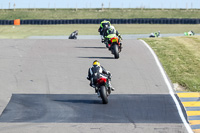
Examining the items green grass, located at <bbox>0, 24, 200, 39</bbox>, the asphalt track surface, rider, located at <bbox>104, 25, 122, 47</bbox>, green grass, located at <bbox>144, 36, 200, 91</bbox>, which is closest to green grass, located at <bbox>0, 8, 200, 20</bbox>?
green grass, located at <bbox>0, 24, 200, 39</bbox>

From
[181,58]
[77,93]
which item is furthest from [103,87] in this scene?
[181,58]

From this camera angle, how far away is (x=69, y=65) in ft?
75.8

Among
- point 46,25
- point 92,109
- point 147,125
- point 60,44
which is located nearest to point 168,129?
point 147,125

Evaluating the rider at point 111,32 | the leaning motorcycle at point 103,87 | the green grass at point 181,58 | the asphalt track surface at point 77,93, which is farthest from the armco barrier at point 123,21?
the leaning motorcycle at point 103,87

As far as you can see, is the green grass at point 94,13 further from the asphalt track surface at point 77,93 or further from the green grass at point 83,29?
the asphalt track surface at point 77,93

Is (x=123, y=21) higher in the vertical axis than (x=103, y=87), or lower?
lower

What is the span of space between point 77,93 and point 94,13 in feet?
211

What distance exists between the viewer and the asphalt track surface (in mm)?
14172

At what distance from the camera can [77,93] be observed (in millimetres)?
18547

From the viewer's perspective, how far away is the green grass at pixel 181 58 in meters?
20.5

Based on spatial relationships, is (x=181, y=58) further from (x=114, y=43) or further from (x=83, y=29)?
(x=83, y=29)

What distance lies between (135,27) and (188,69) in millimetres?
40749

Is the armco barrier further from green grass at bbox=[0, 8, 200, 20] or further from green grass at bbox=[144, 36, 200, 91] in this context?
green grass at bbox=[144, 36, 200, 91]

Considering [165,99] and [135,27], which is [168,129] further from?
[135,27]
